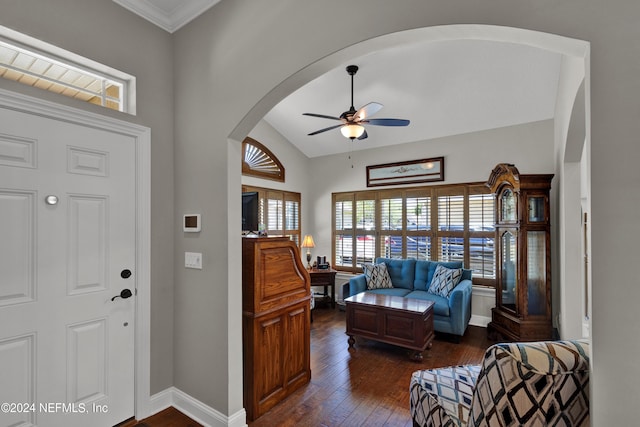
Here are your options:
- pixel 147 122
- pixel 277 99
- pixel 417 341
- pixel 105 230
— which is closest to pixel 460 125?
pixel 417 341

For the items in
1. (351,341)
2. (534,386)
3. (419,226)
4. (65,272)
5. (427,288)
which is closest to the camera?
(534,386)

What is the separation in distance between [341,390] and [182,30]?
3.34 meters

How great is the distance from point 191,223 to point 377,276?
3.26 metres

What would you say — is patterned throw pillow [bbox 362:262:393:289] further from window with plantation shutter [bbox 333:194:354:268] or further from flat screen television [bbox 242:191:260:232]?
flat screen television [bbox 242:191:260:232]

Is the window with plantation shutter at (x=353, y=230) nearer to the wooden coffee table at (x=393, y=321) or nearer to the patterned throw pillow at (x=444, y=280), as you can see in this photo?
the patterned throw pillow at (x=444, y=280)

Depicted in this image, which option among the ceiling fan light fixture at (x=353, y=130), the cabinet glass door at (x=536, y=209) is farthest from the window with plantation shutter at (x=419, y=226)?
the ceiling fan light fixture at (x=353, y=130)

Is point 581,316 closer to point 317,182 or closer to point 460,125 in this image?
point 460,125

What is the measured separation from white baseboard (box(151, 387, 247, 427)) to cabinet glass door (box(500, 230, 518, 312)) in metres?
3.27

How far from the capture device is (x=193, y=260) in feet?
7.65

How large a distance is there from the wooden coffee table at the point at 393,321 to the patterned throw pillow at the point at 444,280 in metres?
0.65

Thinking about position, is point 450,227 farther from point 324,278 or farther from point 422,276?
point 324,278

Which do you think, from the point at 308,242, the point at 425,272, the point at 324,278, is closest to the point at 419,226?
the point at 425,272

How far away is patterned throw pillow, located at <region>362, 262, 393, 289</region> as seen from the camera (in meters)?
4.79

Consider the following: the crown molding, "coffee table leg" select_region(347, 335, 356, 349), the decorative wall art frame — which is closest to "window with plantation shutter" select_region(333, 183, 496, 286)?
the decorative wall art frame
